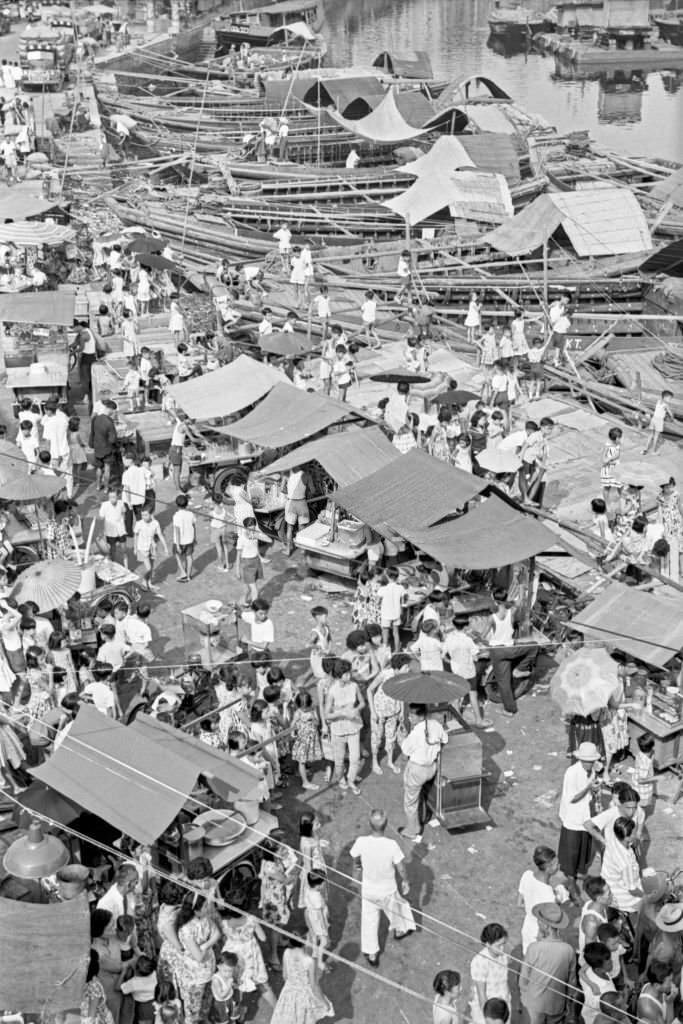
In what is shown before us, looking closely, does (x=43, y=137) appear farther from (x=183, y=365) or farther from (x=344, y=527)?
(x=344, y=527)

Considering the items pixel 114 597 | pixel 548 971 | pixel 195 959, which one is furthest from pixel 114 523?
pixel 548 971

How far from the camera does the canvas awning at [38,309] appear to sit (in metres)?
24.6

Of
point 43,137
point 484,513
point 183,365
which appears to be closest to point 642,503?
point 484,513

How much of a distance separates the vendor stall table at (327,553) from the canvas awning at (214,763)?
6.13m

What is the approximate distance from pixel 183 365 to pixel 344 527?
706 centimetres

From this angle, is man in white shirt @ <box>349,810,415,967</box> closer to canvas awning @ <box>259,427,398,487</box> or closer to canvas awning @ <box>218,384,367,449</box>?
canvas awning @ <box>259,427,398,487</box>

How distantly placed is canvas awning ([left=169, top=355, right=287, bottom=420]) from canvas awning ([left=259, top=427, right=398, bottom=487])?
2362mm

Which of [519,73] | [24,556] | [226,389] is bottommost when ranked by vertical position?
[519,73]

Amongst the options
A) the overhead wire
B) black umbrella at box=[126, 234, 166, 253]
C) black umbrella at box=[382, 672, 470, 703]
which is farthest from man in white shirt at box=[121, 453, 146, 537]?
black umbrella at box=[126, 234, 166, 253]

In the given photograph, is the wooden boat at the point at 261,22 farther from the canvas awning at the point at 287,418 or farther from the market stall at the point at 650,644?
the market stall at the point at 650,644

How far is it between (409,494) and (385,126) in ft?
87.0

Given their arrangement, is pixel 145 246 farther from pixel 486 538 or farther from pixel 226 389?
pixel 486 538

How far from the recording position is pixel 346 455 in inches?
731

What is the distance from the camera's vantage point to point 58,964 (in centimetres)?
1005
